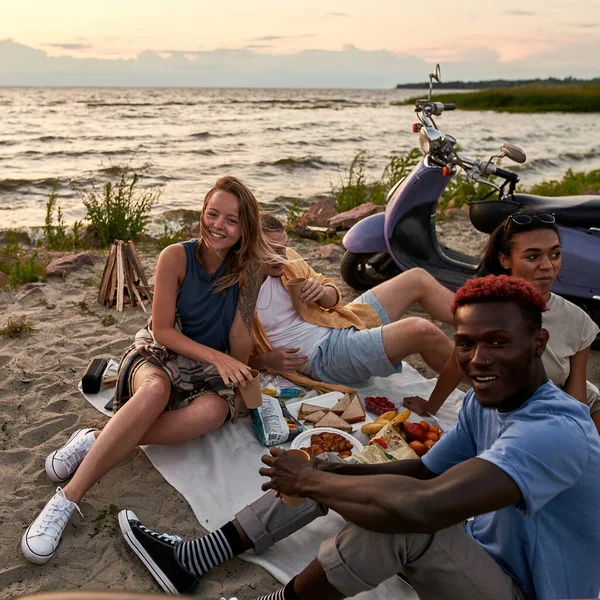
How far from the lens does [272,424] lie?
3.11 m

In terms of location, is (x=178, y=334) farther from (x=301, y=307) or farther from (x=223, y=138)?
(x=223, y=138)

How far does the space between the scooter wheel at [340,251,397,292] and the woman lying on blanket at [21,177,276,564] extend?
195 centimetres

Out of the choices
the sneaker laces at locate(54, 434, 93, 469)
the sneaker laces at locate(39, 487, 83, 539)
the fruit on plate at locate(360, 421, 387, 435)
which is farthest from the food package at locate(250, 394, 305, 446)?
the sneaker laces at locate(39, 487, 83, 539)

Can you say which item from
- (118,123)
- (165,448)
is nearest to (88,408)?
(165,448)

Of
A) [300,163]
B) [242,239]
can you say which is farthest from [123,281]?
[300,163]

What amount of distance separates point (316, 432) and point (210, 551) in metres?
0.91

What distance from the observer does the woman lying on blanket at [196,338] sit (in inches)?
111

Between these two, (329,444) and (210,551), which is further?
(329,444)

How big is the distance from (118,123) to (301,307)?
73.5 ft

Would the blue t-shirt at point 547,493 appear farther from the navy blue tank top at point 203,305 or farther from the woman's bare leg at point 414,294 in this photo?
the woman's bare leg at point 414,294

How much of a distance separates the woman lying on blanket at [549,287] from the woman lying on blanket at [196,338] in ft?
3.93

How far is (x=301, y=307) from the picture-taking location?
3.63 m

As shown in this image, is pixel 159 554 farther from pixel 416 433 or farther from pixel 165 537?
pixel 416 433

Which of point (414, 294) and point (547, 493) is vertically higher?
point (547, 493)
